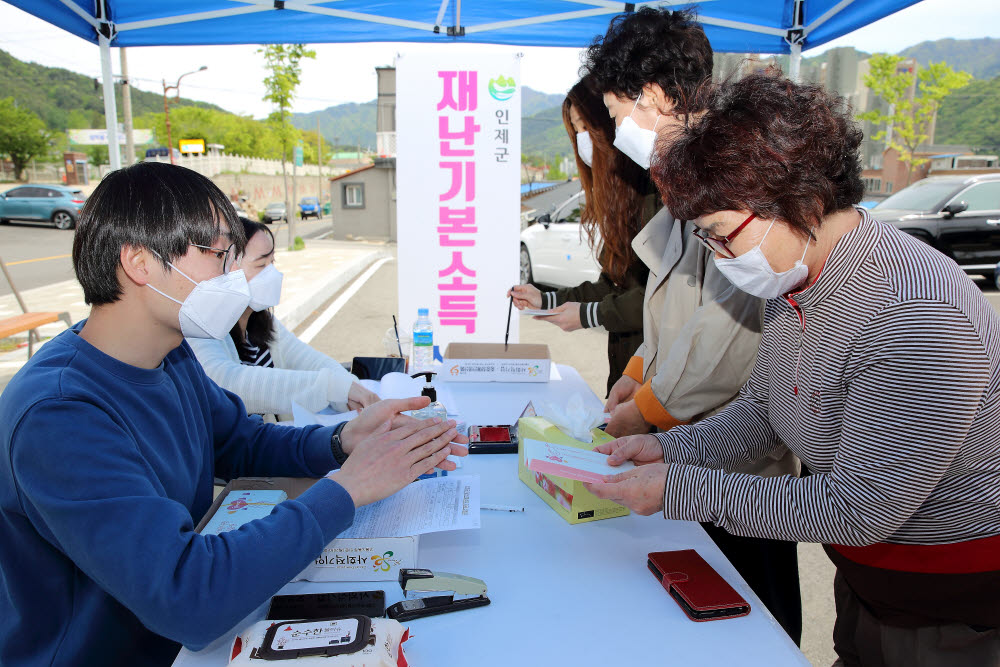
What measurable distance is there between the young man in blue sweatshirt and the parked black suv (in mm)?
9849

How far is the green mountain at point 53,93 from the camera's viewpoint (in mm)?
82875

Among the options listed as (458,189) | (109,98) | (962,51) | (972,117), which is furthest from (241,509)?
(962,51)

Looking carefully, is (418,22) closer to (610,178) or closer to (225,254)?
(610,178)

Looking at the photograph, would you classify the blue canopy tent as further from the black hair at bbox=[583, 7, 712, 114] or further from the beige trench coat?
the beige trench coat

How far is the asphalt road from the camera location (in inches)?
456

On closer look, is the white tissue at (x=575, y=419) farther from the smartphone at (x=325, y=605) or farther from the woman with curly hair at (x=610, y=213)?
the woman with curly hair at (x=610, y=213)

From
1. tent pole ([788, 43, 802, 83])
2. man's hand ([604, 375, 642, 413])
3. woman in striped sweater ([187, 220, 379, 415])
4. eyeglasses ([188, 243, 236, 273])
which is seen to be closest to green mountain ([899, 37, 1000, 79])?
tent pole ([788, 43, 802, 83])

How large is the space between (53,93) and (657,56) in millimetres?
121151

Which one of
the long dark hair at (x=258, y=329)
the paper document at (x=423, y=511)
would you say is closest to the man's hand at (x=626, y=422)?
the paper document at (x=423, y=511)

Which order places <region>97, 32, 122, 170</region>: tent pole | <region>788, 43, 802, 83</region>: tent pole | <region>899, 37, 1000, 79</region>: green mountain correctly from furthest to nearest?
<region>899, 37, 1000, 79</region>: green mountain, <region>788, 43, 802, 83</region>: tent pole, <region>97, 32, 122, 170</region>: tent pole

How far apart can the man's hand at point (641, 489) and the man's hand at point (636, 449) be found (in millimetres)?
A: 142

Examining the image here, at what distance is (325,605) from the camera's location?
105cm

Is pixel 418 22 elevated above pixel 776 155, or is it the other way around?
pixel 418 22

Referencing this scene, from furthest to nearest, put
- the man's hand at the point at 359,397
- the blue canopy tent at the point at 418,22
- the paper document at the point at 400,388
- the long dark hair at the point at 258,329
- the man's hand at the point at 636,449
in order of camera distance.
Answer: the blue canopy tent at the point at 418,22 → the long dark hair at the point at 258,329 → the paper document at the point at 400,388 → the man's hand at the point at 359,397 → the man's hand at the point at 636,449
